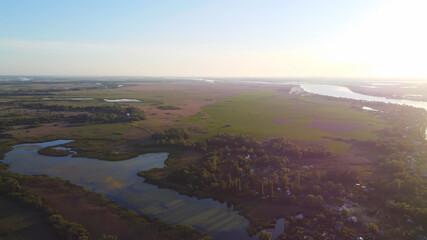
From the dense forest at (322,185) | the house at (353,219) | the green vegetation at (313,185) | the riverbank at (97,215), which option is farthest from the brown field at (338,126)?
the riverbank at (97,215)

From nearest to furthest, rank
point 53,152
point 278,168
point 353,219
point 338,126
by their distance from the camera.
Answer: point 353,219, point 278,168, point 53,152, point 338,126

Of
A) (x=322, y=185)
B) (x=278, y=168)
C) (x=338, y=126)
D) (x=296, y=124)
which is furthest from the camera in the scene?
(x=296, y=124)

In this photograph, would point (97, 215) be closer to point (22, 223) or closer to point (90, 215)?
point (90, 215)

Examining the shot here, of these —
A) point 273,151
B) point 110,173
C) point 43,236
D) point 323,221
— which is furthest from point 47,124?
point 323,221

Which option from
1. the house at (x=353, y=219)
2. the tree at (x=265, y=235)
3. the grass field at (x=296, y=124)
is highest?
the grass field at (x=296, y=124)

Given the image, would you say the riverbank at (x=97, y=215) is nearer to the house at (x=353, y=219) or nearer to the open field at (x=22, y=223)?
the open field at (x=22, y=223)

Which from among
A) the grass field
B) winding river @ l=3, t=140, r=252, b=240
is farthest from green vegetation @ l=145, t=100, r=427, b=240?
the grass field

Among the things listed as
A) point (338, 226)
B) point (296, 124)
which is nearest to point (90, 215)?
point (338, 226)

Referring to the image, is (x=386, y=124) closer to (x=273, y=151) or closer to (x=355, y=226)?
(x=273, y=151)

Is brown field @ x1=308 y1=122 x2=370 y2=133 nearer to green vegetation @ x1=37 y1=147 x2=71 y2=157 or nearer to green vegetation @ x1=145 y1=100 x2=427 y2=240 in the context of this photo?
green vegetation @ x1=145 y1=100 x2=427 y2=240
